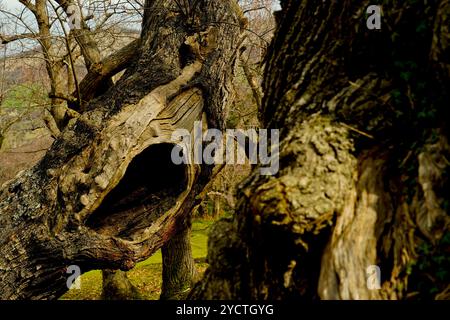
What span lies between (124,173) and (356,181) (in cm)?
333

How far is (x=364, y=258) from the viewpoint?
77.9 inches

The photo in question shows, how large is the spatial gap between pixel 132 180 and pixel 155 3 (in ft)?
7.44

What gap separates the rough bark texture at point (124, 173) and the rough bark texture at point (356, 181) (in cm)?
261

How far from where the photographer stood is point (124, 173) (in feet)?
16.6

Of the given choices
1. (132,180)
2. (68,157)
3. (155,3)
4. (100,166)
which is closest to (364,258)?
(100,166)

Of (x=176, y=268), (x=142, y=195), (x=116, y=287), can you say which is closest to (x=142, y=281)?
(x=116, y=287)

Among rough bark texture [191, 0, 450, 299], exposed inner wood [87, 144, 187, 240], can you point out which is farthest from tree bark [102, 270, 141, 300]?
rough bark texture [191, 0, 450, 299]

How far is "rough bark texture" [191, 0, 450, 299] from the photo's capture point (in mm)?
1952

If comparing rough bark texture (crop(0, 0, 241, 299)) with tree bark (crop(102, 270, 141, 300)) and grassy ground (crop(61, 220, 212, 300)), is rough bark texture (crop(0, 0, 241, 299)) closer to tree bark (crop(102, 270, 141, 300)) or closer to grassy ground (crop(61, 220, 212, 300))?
tree bark (crop(102, 270, 141, 300))

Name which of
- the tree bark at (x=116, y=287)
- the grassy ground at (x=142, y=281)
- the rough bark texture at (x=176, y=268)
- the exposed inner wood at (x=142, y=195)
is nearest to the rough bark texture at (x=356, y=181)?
the exposed inner wood at (x=142, y=195)

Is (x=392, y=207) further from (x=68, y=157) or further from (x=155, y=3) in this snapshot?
(x=155, y=3)

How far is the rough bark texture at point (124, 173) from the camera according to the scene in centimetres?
463

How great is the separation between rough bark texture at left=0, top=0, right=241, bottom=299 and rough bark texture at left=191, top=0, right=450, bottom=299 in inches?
103
